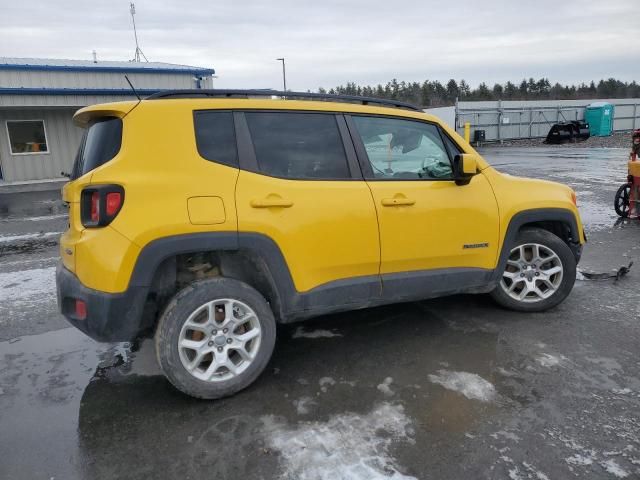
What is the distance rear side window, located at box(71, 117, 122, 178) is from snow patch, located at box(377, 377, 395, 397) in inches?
88.0

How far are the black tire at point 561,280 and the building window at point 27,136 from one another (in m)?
19.4

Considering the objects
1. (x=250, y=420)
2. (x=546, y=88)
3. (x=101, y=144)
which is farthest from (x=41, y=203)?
(x=546, y=88)

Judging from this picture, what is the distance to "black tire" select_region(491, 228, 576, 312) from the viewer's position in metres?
4.27

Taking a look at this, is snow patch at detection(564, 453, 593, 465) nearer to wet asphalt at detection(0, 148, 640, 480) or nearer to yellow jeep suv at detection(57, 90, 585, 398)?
wet asphalt at detection(0, 148, 640, 480)

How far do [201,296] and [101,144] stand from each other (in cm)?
114

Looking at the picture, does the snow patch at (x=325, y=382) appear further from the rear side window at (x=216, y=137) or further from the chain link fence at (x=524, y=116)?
the chain link fence at (x=524, y=116)

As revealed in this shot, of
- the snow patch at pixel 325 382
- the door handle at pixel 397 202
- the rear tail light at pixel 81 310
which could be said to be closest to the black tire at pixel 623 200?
the door handle at pixel 397 202

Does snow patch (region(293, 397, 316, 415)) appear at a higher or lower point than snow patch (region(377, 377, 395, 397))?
higher

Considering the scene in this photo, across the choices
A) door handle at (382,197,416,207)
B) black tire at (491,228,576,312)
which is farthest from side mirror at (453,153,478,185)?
black tire at (491,228,576,312)

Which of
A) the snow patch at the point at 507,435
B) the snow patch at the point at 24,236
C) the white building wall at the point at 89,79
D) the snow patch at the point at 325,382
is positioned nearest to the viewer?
the snow patch at the point at 507,435

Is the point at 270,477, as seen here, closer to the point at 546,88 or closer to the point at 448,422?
the point at 448,422

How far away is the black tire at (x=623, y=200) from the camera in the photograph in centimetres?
850

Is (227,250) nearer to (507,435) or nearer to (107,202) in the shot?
(107,202)

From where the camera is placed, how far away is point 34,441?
2756mm
